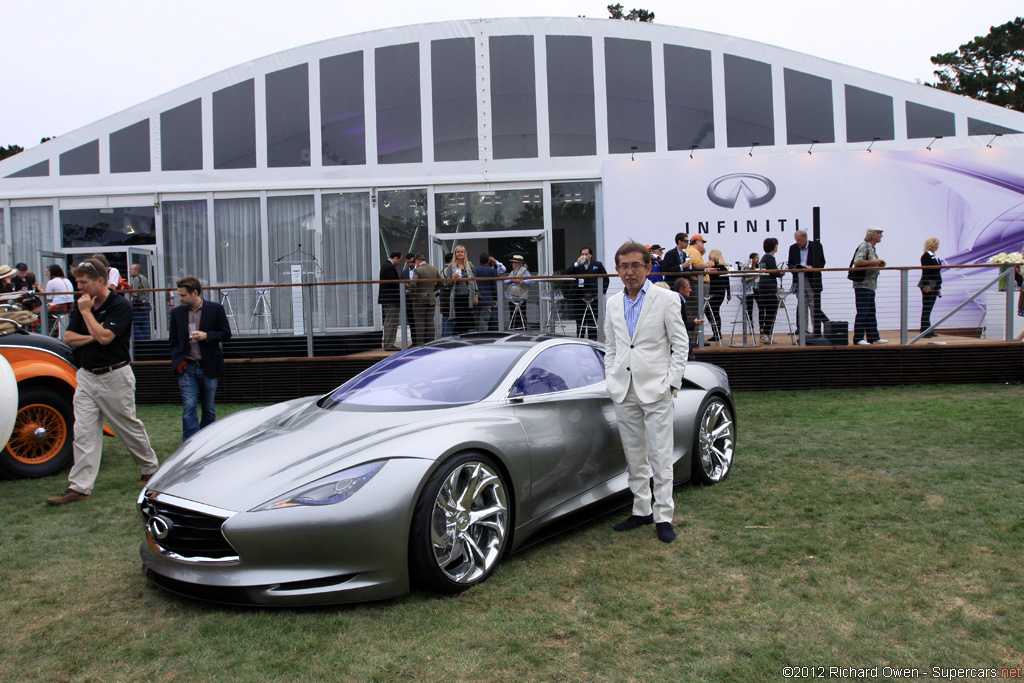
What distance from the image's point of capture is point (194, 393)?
7.12 metres

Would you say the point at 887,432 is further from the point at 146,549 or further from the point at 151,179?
the point at 151,179

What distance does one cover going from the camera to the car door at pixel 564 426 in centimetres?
429

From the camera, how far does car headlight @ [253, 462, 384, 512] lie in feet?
11.3

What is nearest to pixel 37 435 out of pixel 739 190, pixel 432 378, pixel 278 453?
pixel 278 453

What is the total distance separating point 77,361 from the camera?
18.8 feet

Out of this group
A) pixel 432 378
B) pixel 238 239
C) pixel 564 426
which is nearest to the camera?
pixel 564 426

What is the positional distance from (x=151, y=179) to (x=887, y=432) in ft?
50.4

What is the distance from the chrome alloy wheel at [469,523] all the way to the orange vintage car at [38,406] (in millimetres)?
4384

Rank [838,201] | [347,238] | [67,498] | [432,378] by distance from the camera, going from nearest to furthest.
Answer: [432,378], [67,498], [838,201], [347,238]

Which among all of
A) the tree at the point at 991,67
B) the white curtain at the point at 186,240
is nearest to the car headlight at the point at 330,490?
the white curtain at the point at 186,240

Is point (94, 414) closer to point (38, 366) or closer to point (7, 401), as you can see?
point (7, 401)

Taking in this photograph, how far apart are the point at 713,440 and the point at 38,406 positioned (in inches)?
228

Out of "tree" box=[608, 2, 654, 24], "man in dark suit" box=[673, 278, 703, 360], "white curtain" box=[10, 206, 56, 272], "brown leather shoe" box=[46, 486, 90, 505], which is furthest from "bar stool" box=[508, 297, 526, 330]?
"tree" box=[608, 2, 654, 24]

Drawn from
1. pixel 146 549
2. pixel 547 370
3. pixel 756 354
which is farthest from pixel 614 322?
pixel 756 354
